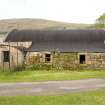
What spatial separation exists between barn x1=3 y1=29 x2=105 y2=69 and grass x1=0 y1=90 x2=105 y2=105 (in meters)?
17.3

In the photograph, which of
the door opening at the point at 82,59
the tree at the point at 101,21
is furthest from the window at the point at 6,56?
the tree at the point at 101,21

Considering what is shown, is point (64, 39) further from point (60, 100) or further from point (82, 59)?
point (60, 100)

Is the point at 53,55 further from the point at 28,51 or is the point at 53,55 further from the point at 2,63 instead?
the point at 2,63

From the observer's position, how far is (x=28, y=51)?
3612cm

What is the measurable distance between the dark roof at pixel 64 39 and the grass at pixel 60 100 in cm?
1848

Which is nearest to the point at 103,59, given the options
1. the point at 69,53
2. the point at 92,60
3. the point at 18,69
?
the point at 92,60

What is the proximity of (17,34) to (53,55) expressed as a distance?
25.4 ft

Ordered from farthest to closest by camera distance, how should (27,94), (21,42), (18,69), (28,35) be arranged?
(28,35)
(21,42)
(18,69)
(27,94)

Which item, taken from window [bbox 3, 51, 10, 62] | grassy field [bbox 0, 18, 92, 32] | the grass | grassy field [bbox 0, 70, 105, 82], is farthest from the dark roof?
grassy field [bbox 0, 18, 92, 32]

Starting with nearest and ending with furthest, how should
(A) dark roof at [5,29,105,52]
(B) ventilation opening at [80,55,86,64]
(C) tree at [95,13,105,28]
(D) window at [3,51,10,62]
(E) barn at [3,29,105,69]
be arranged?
1. (E) barn at [3,29,105,69]
2. (D) window at [3,51,10,62]
3. (B) ventilation opening at [80,55,86,64]
4. (A) dark roof at [5,29,105,52]
5. (C) tree at [95,13,105,28]

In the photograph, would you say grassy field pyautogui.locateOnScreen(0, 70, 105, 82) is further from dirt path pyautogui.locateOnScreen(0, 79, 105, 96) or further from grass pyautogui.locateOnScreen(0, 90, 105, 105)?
grass pyautogui.locateOnScreen(0, 90, 105, 105)

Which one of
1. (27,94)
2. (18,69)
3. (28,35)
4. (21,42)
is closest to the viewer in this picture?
(27,94)

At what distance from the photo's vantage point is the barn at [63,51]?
116 ft

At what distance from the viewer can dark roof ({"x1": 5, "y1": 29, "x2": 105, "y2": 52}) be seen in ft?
120
